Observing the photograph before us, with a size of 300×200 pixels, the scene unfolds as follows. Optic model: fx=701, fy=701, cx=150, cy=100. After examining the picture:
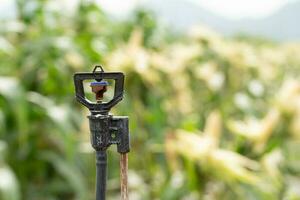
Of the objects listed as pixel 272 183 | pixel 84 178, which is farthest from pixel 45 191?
pixel 272 183

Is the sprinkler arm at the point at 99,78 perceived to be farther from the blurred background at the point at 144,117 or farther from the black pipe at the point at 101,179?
the blurred background at the point at 144,117

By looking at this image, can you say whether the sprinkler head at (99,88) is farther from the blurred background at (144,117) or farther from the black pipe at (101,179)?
the blurred background at (144,117)

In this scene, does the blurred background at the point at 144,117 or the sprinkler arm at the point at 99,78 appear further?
the blurred background at the point at 144,117

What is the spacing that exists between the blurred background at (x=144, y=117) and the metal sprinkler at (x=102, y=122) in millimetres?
1031

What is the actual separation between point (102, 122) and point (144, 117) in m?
1.84

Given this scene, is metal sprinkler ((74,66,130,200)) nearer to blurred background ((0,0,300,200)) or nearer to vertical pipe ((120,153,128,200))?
vertical pipe ((120,153,128,200))

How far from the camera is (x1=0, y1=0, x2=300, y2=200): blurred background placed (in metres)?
1.64

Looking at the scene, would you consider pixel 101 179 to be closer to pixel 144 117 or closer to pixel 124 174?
pixel 124 174

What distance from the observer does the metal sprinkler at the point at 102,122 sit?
17.4 inches

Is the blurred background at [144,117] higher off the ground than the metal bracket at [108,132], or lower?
lower

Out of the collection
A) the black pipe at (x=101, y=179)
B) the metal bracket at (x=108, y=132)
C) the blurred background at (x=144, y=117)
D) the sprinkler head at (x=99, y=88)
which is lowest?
the blurred background at (x=144, y=117)

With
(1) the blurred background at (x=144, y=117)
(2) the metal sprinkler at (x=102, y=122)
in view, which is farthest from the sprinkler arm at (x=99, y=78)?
(1) the blurred background at (x=144, y=117)

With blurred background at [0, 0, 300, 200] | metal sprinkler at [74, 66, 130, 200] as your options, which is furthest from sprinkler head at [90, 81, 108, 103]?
blurred background at [0, 0, 300, 200]

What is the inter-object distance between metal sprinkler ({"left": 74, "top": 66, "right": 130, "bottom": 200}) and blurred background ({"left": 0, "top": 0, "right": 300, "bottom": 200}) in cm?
103
